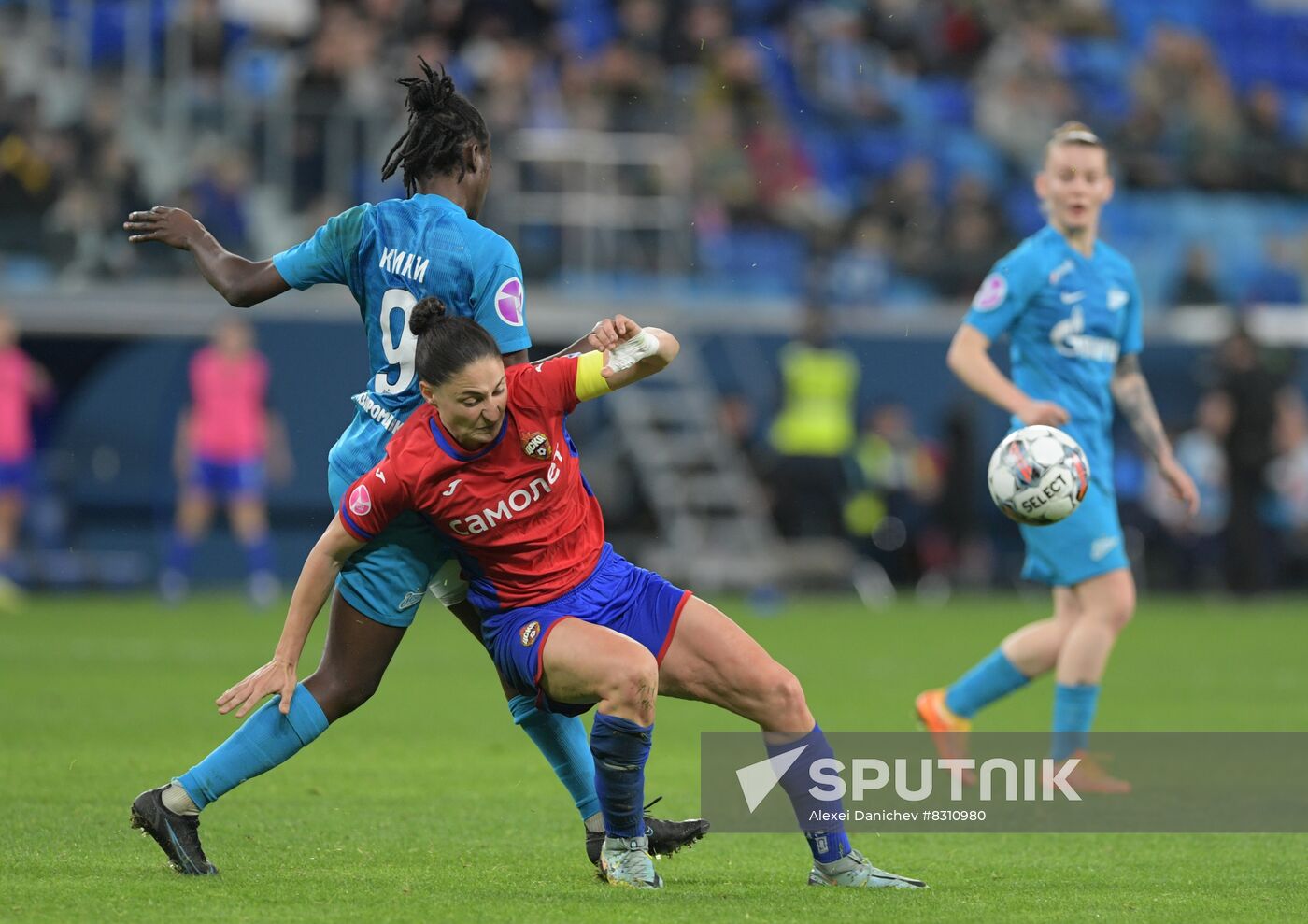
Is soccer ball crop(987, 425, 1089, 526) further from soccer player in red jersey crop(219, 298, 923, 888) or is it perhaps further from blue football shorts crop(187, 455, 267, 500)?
blue football shorts crop(187, 455, 267, 500)

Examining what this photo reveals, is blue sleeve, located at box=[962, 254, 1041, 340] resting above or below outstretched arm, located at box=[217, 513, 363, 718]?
above

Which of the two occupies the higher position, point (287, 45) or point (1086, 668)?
point (287, 45)

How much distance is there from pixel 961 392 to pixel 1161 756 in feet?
37.5

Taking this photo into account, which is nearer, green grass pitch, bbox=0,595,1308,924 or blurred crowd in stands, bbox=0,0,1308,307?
green grass pitch, bbox=0,595,1308,924

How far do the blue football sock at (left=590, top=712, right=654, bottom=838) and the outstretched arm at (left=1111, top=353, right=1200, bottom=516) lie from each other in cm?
332

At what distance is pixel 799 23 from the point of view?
21734 mm

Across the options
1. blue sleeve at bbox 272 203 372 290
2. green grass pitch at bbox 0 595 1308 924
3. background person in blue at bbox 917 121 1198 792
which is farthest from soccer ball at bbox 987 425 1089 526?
blue sleeve at bbox 272 203 372 290

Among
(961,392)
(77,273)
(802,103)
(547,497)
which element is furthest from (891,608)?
(547,497)

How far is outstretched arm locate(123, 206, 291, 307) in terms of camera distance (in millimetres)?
5621

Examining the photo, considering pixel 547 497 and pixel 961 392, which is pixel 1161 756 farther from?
pixel 961 392

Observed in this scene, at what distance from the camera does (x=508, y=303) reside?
18.1 feet

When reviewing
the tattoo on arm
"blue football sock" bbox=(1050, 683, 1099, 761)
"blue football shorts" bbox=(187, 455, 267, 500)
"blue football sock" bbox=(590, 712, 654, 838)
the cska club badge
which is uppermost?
the cska club badge

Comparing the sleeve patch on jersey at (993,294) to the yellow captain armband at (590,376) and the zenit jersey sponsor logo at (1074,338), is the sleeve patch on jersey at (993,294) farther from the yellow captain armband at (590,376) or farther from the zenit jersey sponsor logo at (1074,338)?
the yellow captain armband at (590,376)

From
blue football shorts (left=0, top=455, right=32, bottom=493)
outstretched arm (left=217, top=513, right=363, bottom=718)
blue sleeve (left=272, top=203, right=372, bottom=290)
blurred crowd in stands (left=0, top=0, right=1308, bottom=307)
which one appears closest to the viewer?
outstretched arm (left=217, top=513, right=363, bottom=718)
